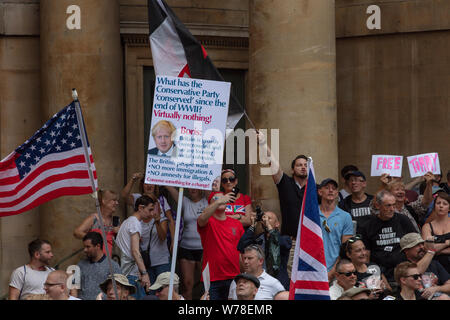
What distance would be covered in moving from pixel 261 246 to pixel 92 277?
2028mm

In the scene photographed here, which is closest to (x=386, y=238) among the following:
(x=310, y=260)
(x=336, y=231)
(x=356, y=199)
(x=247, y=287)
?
(x=336, y=231)

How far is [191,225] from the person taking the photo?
13.8 m

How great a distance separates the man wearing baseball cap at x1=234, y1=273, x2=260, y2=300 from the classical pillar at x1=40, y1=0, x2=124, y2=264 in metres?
5.27

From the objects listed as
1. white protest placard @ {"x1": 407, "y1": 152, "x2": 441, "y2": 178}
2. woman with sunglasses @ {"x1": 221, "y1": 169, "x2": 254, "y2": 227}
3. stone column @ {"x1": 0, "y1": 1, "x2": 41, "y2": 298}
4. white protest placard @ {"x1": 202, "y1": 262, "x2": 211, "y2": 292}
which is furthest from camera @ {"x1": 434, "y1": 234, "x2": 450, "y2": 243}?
stone column @ {"x1": 0, "y1": 1, "x2": 41, "y2": 298}

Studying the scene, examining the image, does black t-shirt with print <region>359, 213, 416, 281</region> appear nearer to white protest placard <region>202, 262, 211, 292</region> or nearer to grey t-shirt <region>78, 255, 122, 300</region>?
white protest placard <region>202, 262, 211, 292</region>

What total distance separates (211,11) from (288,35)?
3154mm

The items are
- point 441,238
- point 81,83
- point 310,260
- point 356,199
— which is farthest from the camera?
point 81,83

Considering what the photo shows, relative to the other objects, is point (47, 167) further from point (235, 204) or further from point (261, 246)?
point (235, 204)

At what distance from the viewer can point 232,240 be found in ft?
41.4

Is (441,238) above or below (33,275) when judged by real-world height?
above

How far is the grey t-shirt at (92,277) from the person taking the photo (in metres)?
12.1

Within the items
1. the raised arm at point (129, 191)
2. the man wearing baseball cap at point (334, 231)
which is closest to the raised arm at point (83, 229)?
the raised arm at point (129, 191)

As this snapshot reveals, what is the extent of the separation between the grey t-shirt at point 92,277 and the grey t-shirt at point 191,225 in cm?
176

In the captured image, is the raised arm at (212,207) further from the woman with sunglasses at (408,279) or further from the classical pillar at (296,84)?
the woman with sunglasses at (408,279)
